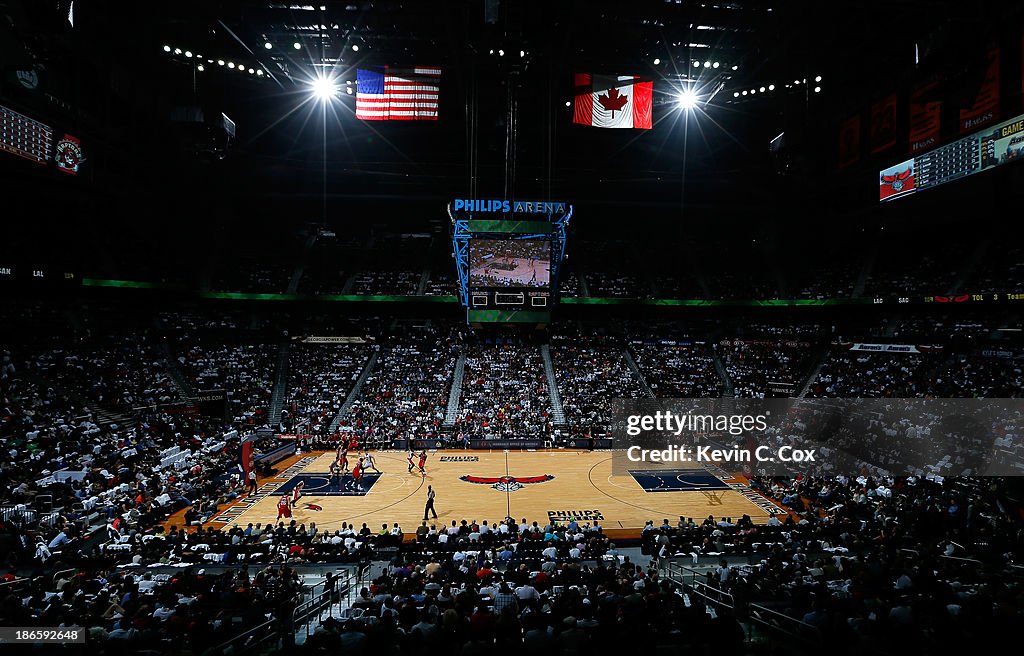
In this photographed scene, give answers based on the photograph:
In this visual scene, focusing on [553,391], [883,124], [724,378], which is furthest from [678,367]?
[883,124]

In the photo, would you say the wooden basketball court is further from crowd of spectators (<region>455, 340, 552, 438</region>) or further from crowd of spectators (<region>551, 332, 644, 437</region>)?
crowd of spectators (<region>551, 332, 644, 437</region>)

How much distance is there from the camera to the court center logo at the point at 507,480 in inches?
827

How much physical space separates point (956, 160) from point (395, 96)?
2758 cm

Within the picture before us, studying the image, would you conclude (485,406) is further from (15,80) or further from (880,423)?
(15,80)

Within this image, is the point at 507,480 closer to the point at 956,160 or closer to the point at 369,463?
the point at 369,463

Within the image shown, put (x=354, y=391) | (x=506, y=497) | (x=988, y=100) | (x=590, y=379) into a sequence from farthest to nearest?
(x=590, y=379), (x=354, y=391), (x=988, y=100), (x=506, y=497)

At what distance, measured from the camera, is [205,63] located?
2558cm

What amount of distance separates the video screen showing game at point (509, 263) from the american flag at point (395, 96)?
289 inches

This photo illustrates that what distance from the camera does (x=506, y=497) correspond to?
19.6 meters

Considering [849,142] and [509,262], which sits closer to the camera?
[509,262]

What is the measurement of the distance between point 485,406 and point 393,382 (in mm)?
6658

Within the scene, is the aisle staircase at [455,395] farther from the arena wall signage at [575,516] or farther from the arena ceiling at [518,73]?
the arena ceiling at [518,73]
